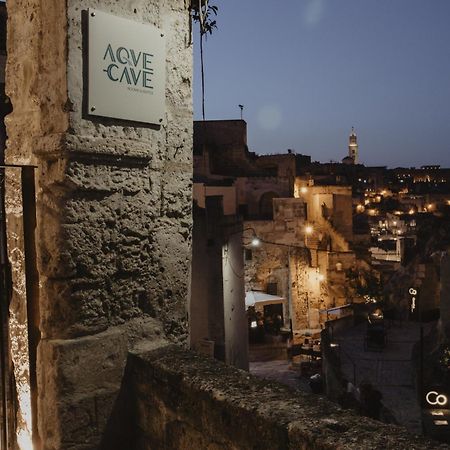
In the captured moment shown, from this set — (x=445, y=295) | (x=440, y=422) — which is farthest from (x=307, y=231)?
(x=440, y=422)

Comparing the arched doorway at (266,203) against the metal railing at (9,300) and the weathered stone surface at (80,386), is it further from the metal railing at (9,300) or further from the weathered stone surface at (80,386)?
the weathered stone surface at (80,386)

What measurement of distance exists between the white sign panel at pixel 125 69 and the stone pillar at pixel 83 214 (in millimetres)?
60

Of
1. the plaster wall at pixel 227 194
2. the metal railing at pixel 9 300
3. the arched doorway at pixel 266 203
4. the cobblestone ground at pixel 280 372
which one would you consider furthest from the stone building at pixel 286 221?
the metal railing at pixel 9 300

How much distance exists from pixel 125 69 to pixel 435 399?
9.53 m

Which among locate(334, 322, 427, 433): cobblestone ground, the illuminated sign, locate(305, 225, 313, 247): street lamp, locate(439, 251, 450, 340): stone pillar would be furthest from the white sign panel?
locate(305, 225, 313, 247): street lamp

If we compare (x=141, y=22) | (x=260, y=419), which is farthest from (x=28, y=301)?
(x=141, y=22)

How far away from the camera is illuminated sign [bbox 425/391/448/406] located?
9.87m

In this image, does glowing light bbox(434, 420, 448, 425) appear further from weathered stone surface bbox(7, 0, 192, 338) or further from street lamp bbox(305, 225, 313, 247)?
street lamp bbox(305, 225, 313, 247)

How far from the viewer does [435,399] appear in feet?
32.9

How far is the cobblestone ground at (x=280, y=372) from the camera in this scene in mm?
17594

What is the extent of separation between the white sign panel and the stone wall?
1.48 meters

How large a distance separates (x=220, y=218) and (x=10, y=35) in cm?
993

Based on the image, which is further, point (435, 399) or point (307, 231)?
point (307, 231)
